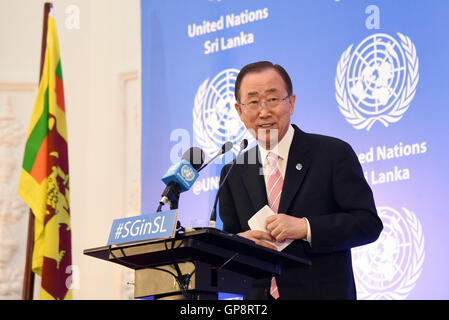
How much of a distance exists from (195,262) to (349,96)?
2216 mm

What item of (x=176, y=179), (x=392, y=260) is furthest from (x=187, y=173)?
(x=392, y=260)

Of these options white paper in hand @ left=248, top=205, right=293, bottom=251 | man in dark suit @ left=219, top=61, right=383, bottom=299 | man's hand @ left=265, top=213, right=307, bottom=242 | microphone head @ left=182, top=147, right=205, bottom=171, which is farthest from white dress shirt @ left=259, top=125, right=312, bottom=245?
microphone head @ left=182, top=147, right=205, bottom=171

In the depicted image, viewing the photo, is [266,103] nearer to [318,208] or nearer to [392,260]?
[318,208]

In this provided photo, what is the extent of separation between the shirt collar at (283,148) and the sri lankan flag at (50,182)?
242cm

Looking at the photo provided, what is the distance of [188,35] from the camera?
491cm

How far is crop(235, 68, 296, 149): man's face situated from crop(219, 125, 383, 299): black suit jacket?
0.09 m

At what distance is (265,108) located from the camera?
9.61ft

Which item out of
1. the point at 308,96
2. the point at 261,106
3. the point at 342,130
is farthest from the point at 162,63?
the point at 261,106

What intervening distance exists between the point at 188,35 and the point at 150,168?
1.06m

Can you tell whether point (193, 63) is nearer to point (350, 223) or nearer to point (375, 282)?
point (375, 282)

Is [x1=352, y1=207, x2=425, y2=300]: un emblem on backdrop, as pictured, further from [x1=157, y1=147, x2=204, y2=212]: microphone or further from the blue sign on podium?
the blue sign on podium

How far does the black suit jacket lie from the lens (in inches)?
100.0

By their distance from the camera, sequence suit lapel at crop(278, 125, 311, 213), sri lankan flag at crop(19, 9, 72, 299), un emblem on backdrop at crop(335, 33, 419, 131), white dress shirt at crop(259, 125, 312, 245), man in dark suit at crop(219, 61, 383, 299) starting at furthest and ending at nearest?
sri lankan flag at crop(19, 9, 72, 299) → un emblem on backdrop at crop(335, 33, 419, 131) → white dress shirt at crop(259, 125, 312, 245) → suit lapel at crop(278, 125, 311, 213) → man in dark suit at crop(219, 61, 383, 299)
